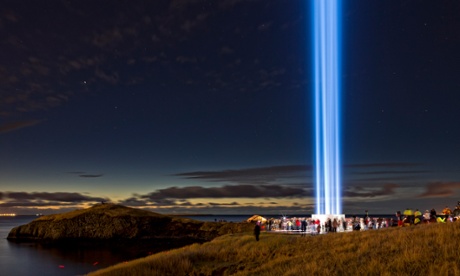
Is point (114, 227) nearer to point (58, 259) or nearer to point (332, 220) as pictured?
point (58, 259)

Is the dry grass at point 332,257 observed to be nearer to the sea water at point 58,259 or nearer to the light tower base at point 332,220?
the light tower base at point 332,220

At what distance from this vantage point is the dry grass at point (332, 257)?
1530 centimetres

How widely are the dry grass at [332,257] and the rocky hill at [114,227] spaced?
55.9 m

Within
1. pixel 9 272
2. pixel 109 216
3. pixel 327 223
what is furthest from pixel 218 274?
pixel 109 216

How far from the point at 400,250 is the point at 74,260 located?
5199 centimetres

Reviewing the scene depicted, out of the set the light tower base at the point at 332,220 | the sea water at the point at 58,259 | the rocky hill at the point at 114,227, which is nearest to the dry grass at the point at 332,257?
the light tower base at the point at 332,220

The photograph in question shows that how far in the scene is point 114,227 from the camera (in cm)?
9206

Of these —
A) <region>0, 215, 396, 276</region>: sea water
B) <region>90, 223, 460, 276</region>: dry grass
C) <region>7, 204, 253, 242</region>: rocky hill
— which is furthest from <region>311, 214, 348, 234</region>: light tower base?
<region>7, 204, 253, 242</region>: rocky hill

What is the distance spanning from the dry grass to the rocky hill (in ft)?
183

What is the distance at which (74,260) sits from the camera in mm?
58906

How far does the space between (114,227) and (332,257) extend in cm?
7995

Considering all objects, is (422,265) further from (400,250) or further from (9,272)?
(9,272)

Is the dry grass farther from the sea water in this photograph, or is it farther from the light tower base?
the sea water

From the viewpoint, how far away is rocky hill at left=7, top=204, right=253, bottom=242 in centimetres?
8951
